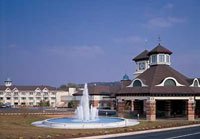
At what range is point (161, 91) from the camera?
50125mm

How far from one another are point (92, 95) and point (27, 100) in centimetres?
3905

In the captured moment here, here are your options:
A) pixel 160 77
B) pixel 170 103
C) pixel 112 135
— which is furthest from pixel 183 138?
pixel 170 103

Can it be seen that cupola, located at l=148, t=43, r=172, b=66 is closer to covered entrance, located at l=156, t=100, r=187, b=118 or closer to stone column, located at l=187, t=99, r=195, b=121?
covered entrance, located at l=156, t=100, r=187, b=118

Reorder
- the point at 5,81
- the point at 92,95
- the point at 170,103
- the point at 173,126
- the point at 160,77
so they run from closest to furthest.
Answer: the point at 173,126 < the point at 160,77 < the point at 170,103 < the point at 92,95 < the point at 5,81

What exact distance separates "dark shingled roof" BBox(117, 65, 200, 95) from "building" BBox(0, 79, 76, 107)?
214ft

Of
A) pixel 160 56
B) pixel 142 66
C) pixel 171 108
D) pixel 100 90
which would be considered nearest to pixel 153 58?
pixel 160 56

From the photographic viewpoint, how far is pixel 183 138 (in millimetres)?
29016

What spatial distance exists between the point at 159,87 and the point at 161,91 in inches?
44.7

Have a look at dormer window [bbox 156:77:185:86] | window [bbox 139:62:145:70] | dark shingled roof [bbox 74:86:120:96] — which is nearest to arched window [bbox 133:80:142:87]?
Answer: dormer window [bbox 156:77:185:86]

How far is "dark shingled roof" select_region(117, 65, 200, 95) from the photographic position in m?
50.4

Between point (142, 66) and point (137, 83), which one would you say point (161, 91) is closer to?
point (137, 83)

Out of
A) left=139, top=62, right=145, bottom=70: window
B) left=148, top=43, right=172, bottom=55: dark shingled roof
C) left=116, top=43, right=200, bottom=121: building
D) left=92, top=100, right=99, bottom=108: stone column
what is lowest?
left=92, top=100, right=99, bottom=108: stone column

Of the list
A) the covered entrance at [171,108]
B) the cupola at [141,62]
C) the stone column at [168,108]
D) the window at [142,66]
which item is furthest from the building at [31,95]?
the stone column at [168,108]

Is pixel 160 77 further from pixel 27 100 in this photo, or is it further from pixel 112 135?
pixel 27 100
